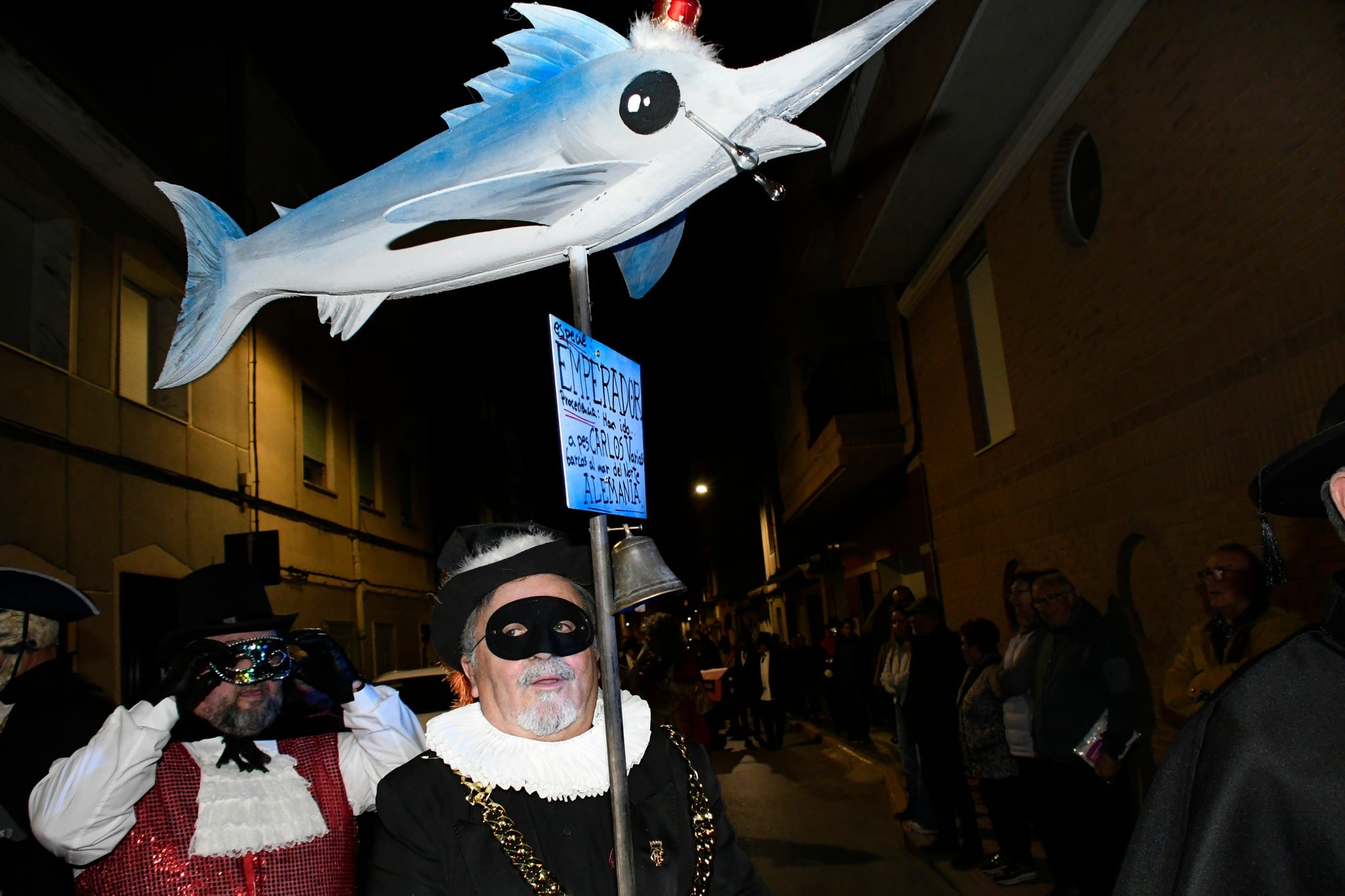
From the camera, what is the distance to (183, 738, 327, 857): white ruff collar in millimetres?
2811

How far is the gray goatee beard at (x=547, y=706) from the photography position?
7.64 ft

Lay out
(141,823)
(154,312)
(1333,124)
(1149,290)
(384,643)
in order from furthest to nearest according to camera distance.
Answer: (384,643) → (154,312) → (1149,290) → (1333,124) → (141,823)

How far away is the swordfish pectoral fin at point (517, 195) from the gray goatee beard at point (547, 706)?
1.12m

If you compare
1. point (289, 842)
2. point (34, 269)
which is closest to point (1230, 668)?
point (289, 842)

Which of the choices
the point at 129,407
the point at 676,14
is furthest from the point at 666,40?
the point at 129,407

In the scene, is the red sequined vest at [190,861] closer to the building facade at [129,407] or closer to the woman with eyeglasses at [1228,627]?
the woman with eyeglasses at [1228,627]

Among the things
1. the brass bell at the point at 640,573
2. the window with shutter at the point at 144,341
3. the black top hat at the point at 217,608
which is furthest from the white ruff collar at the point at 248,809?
the window with shutter at the point at 144,341

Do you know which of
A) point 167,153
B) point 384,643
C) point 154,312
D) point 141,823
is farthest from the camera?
point 384,643

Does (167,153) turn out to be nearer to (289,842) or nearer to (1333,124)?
(289,842)

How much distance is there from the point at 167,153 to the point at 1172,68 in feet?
35.2

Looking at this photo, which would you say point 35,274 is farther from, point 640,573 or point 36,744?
point 640,573

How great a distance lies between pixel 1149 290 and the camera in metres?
6.07

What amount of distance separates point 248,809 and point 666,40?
8.43 feet

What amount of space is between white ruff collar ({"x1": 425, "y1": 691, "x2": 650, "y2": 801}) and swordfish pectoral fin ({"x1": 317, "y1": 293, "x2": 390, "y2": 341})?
3.51 feet
